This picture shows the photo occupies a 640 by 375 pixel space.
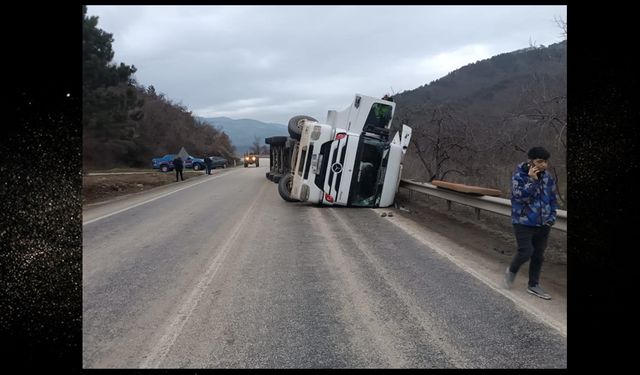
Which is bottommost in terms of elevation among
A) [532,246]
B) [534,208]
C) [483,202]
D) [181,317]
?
[181,317]

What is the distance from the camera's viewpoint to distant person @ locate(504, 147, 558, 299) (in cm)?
349

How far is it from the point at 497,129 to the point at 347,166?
4.62 meters

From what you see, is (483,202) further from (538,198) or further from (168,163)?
(168,163)

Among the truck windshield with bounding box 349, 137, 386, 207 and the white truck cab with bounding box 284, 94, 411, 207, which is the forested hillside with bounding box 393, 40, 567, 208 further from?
the truck windshield with bounding box 349, 137, 386, 207

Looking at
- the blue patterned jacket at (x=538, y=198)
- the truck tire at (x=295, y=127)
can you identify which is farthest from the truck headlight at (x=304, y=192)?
the blue patterned jacket at (x=538, y=198)

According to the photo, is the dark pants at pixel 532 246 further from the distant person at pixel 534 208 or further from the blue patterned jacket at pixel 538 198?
the blue patterned jacket at pixel 538 198

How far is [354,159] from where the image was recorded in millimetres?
9141

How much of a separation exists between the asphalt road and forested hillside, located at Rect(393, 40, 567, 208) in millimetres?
3673

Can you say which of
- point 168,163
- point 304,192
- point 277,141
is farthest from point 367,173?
point 168,163

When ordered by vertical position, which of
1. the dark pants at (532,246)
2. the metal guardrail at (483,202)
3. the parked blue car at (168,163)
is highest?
the parked blue car at (168,163)

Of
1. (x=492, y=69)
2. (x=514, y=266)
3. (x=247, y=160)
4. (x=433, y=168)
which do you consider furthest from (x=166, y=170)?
(x=492, y=69)

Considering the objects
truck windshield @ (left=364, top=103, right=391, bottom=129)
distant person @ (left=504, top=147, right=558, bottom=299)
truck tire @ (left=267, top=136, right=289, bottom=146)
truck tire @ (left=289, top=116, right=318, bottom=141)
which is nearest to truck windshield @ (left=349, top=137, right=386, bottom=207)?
truck windshield @ (left=364, top=103, right=391, bottom=129)

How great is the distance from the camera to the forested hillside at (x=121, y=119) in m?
16.7

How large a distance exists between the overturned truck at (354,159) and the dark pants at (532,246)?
569 centimetres
